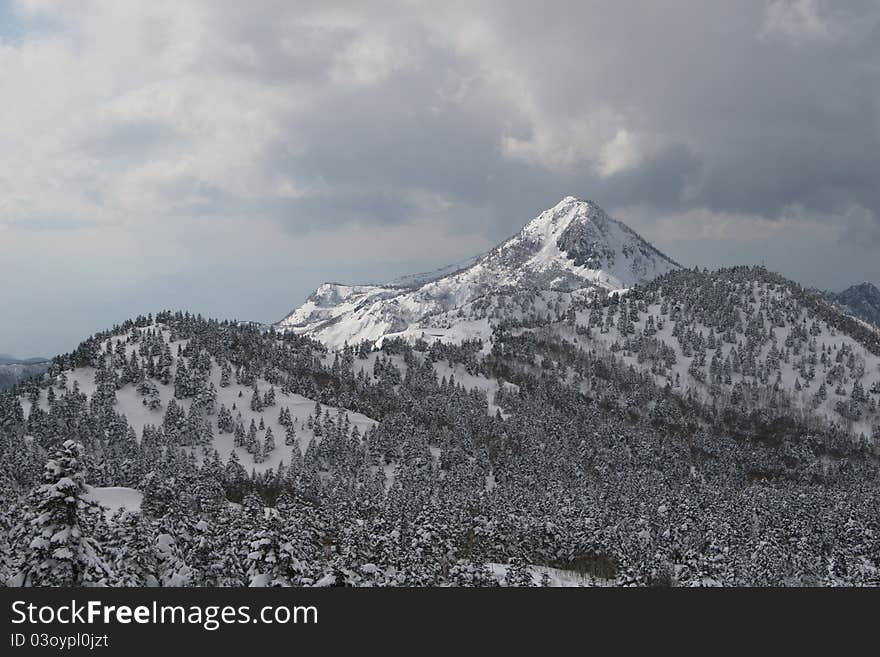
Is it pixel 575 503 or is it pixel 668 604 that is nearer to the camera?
pixel 668 604

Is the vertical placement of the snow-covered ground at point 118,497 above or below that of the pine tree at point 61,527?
below

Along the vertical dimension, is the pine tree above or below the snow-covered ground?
Result: above

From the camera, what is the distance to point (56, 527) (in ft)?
118

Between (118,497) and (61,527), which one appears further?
(118,497)

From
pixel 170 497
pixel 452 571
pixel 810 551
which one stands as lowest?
pixel 810 551

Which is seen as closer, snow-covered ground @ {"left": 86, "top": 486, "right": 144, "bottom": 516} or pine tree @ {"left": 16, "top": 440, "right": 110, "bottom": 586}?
pine tree @ {"left": 16, "top": 440, "right": 110, "bottom": 586}

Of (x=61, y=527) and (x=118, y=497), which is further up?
(x=61, y=527)

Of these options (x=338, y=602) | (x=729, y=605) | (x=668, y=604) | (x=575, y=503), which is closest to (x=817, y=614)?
(x=729, y=605)

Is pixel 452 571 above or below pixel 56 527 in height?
below

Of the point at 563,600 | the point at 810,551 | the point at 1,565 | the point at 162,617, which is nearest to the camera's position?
the point at 162,617

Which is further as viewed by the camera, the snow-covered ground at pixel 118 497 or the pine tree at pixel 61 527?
the snow-covered ground at pixel 118 497

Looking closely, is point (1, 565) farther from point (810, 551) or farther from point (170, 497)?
point (810, 551)

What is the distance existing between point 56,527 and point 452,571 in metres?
57.5

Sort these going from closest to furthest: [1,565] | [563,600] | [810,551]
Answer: [563,600] < [1,565] < [810,551]
